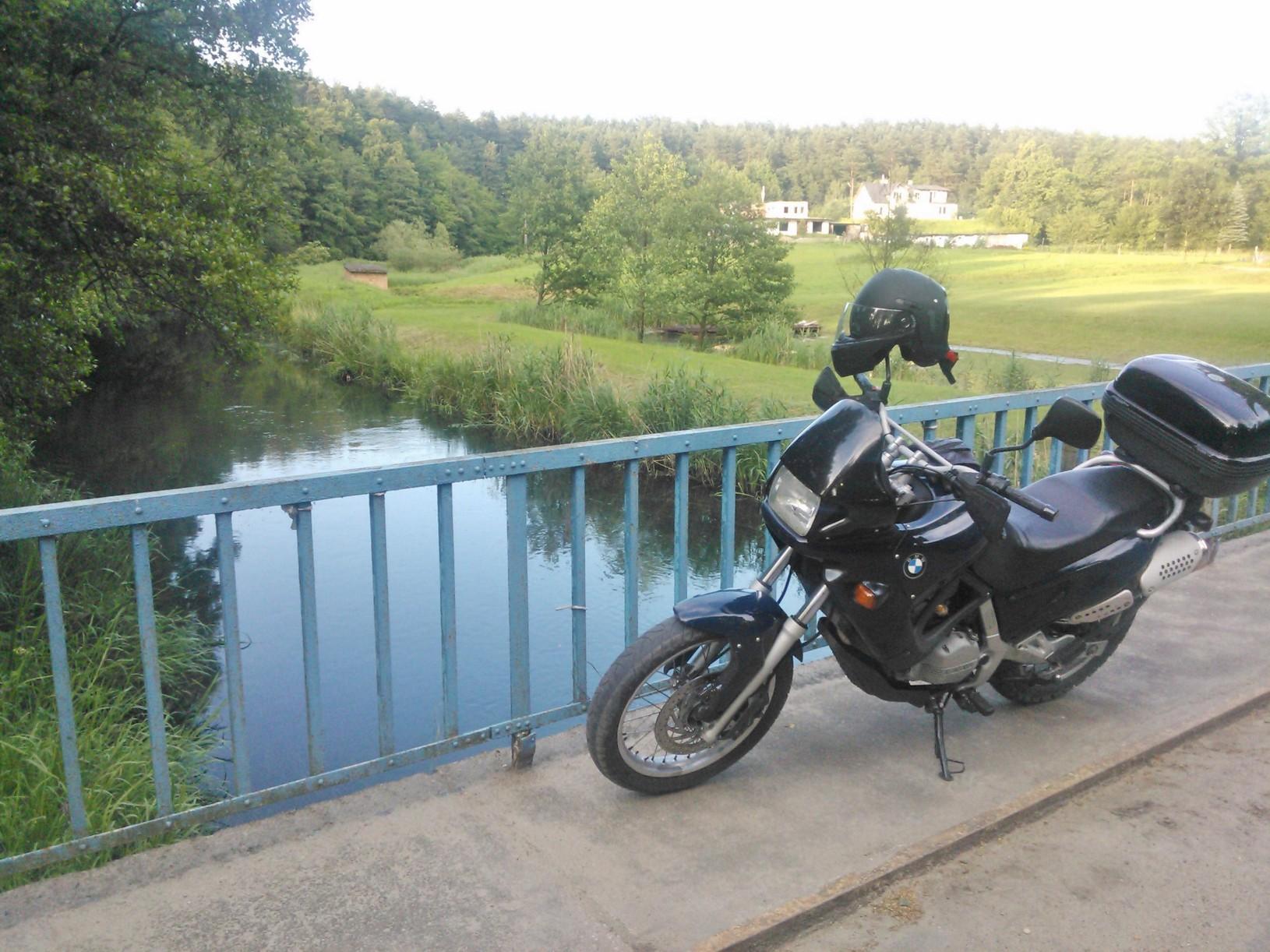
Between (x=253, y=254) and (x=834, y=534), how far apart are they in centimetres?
760

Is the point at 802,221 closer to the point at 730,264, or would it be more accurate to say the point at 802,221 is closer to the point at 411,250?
the point at 411,250

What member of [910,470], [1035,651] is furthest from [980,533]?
[1035,651]

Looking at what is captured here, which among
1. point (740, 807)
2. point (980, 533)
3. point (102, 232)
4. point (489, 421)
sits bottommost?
point (489, 421)

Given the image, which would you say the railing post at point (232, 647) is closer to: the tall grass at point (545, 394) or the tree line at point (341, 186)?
the tree line at point (341, 186)

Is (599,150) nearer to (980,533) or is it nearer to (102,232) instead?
(102,232)

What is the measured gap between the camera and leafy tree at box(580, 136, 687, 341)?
1336 inches

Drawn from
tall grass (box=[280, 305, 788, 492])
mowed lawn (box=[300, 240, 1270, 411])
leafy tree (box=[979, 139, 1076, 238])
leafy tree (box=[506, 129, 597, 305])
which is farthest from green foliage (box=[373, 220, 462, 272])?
tall grass (box=[280, 305, 788, 492])

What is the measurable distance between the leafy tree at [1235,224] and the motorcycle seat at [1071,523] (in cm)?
4311

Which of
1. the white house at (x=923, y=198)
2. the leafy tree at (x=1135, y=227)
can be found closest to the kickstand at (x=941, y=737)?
the leafy tree at (x=1135, y=227)

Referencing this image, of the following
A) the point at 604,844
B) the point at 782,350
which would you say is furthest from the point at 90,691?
the point at 782,350

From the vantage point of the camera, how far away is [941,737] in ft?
11.2

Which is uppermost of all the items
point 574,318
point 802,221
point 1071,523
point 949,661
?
point 802,221

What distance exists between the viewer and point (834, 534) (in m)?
2.91

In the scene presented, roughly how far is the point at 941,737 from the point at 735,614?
0.86 meters
